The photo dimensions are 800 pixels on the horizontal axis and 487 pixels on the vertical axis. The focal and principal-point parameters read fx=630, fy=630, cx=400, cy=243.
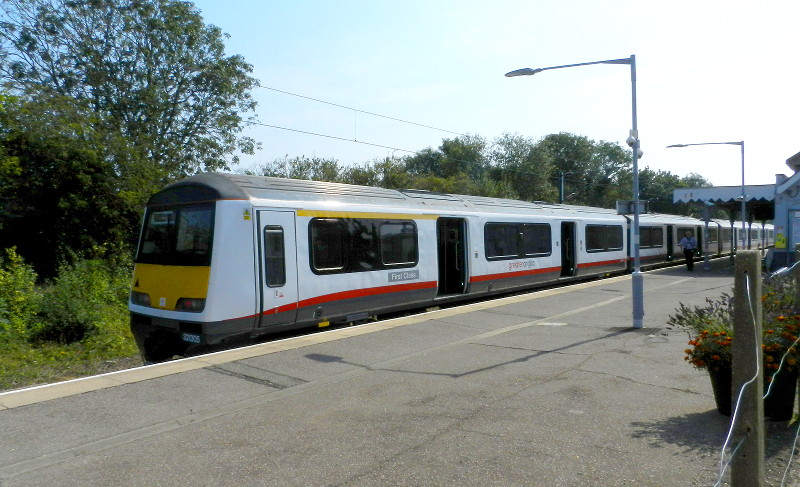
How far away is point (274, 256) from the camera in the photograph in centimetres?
1000

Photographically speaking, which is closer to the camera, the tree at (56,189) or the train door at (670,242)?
the tree at (56,189)

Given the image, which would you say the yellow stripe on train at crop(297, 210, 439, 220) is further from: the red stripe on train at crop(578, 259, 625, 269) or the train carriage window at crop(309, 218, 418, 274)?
the red stripe on train at crop(578, 259, 625, 269)

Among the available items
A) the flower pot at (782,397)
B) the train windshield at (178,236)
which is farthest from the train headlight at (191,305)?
the flower pot at (782,397)

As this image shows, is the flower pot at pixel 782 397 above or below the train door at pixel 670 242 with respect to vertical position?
below

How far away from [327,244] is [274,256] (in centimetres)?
131

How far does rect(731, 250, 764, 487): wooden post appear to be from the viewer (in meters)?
3.44

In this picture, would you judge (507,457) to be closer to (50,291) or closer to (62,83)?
(50,291)

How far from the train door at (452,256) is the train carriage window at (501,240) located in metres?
0.93

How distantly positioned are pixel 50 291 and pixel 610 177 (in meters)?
75.1

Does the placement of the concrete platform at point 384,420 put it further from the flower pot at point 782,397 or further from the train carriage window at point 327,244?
the train carriage window at point 327,244

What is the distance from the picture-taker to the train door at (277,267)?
9.81m

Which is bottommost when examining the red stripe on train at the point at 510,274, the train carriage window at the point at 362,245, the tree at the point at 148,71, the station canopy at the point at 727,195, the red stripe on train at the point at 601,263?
the red stripe on train at the point at 510,274

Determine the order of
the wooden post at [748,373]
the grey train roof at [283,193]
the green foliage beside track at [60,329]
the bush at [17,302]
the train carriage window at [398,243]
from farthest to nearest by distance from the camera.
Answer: the train carriage window at [398,243] → the bush at [17,302] → the green foliage beside track at [60,329] → the grey train roof at [283,193] → the wooden post at [748,373]

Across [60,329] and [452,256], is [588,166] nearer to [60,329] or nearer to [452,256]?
[452,256]
